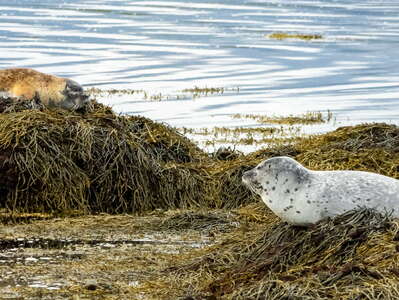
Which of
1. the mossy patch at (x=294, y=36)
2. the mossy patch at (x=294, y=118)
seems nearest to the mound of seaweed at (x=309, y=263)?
the mossy patch at (x=294, y=118)

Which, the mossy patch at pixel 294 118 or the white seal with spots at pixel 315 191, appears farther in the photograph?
the mossy patch at pixel 294 118

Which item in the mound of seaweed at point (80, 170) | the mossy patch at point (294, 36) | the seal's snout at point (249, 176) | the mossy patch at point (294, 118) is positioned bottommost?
the mossy patch at point (294, 36)

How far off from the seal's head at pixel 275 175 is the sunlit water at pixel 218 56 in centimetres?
972

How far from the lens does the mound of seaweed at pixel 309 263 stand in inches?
281

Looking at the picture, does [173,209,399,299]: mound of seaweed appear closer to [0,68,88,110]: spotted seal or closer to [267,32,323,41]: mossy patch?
[0,68,88,110]: spotted seal

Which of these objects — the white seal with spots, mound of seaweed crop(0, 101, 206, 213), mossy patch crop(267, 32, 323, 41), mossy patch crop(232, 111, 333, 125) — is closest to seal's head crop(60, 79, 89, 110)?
mound of seaweed crop(0, 101, 206, 213)

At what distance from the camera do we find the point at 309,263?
7.88 m

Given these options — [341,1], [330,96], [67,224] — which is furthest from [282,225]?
[341,1]

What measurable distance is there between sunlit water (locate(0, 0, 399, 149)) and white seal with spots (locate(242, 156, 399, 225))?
9798 mm

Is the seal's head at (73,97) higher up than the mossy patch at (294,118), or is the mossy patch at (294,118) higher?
the seal's head at (73,97)

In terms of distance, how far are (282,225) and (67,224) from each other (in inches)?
99.8

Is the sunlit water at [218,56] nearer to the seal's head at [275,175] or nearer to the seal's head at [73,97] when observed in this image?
the seal's head at [73,97]

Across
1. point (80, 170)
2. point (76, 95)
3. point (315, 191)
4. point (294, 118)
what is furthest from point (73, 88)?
point (294, 118)

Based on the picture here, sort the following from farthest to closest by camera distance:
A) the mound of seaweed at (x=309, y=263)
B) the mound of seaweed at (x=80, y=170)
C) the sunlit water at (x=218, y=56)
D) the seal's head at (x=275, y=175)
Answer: the sunlit water at (x=218, y=56)
the mound of seaweed at (x=80, y=170)
the seal's head at (x=275, y=175)
the mound of seaweed at (x=309, y=263)
